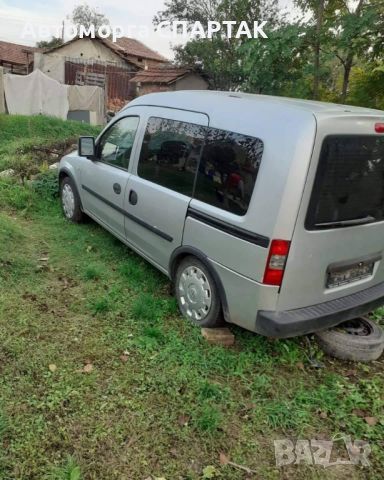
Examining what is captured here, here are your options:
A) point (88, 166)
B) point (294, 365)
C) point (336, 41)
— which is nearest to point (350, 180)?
point (294, 365)

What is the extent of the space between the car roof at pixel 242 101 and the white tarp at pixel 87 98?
40.1ft

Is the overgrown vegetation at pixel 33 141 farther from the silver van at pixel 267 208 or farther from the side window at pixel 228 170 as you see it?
the side window at pixel 228 170

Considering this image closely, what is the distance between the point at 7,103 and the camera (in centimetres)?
1268

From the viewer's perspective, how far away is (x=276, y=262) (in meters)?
2.46

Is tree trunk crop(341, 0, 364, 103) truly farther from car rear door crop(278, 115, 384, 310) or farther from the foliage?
car rear door crop(278, 115, 384, 310)

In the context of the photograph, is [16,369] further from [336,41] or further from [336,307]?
[336,41]

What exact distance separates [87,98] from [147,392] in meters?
14.6

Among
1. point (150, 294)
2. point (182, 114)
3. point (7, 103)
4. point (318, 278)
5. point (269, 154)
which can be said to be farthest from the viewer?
point (7, 103)

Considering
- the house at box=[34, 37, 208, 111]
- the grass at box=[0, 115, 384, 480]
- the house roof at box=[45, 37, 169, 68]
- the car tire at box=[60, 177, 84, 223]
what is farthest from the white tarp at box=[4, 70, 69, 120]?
the house roof at box=[45, 37, 169, 68]

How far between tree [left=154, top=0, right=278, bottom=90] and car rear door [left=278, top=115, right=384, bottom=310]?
18188 mm

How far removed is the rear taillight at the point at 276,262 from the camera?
2414 mm

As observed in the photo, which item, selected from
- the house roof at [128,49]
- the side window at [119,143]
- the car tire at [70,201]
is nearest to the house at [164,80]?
the house roof at [128,49]

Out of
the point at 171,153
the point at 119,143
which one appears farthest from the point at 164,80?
the point at 171,153

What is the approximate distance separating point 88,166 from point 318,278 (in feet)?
10.3
